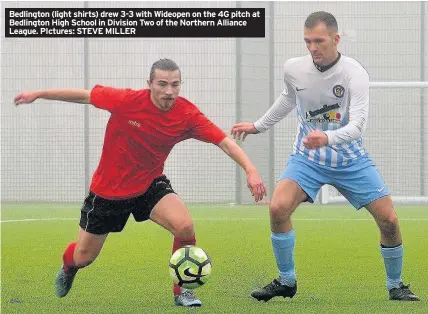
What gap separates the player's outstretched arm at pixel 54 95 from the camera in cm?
734

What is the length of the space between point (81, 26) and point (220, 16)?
2.80m

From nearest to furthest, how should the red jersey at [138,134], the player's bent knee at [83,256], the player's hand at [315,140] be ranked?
1. the player's hand at [315,140]
2. the red jersey at [138,134]
3. the player's bent knee at [83,256]

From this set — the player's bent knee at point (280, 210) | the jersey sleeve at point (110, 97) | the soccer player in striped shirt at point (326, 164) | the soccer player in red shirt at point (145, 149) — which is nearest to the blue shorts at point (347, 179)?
the soccer player in striped shirt at point (326, 164)

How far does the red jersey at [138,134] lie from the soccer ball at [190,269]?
0.73m

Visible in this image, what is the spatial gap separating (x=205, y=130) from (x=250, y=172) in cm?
68

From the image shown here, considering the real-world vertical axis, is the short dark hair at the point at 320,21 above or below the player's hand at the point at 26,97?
above

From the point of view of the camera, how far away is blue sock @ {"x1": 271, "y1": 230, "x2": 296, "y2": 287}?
26.3 ft

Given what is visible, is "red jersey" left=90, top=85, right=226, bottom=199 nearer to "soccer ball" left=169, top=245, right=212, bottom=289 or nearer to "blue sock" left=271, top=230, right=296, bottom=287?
"soccer ball" left=169, top=245, right=212, bottom=289

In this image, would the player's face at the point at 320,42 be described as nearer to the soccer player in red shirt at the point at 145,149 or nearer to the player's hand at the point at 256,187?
the soccer player in red shirt at the point at 145,149

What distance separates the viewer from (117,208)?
7961 millimetres

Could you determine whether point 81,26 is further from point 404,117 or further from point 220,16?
point 404,117

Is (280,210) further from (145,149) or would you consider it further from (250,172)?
(145,149)

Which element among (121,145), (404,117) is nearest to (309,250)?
(121,145)

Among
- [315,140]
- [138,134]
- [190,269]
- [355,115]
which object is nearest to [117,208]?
[138,134]
